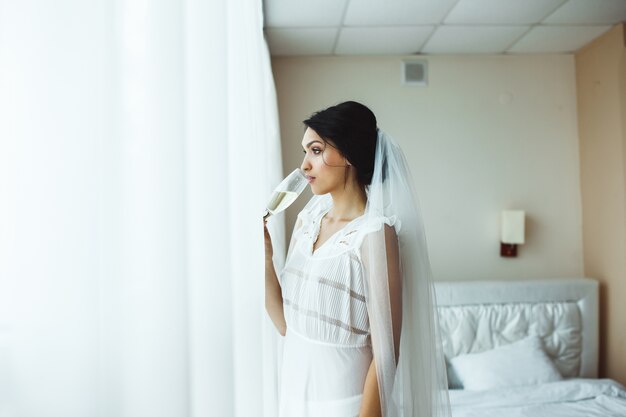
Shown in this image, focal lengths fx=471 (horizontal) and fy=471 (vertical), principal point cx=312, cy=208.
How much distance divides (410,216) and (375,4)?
5.39 ft

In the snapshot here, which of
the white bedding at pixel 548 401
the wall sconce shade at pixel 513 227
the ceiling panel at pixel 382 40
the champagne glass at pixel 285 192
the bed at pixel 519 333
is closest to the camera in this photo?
the champagne glass at pixel 285 192

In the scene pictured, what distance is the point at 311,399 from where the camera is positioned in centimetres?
116

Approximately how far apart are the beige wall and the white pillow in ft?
1.98

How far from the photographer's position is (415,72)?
324cm

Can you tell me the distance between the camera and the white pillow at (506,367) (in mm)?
2555

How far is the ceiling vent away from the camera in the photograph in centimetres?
323

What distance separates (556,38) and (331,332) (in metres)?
2.75

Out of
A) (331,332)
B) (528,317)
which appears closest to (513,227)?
(528,317)

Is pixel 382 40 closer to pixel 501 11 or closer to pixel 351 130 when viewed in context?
pixel 501 11

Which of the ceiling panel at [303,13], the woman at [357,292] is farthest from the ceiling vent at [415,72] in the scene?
the woman at [357,292]

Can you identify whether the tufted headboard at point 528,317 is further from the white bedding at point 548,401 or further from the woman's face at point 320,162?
the woman's face at point 320,162

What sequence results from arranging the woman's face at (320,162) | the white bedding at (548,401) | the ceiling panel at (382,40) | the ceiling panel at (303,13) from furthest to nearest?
the ceiling panel at (382,40)
the ceiling panel at (303,13)
the white bedding at (548,401)
the woman's face at (320,162)

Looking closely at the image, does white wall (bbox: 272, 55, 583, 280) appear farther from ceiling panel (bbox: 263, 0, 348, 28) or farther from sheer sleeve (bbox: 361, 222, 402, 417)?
sheer sleeve (bbox: 361, 222, 402, 417)

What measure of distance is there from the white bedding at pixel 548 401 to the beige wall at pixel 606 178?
621 mm
